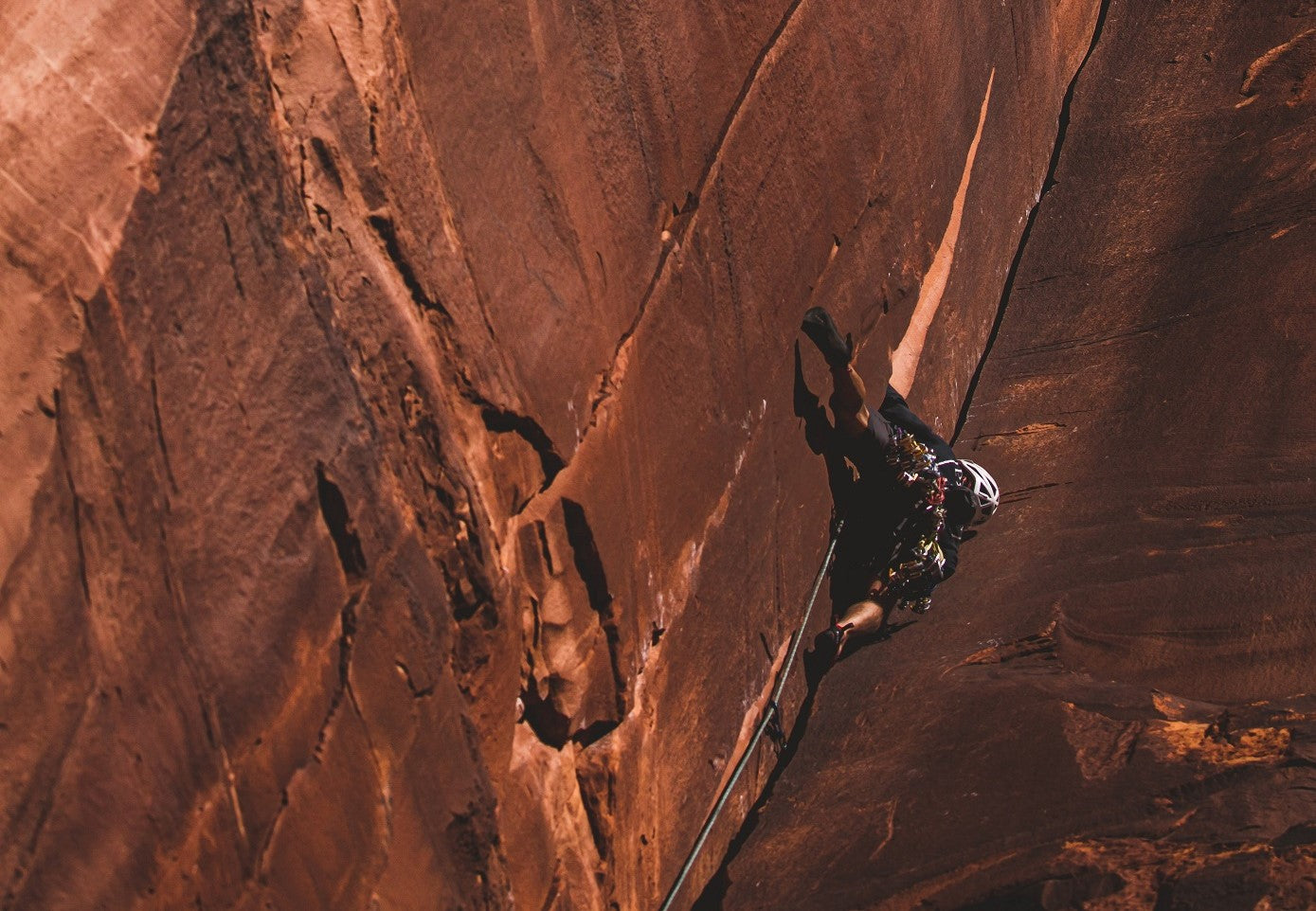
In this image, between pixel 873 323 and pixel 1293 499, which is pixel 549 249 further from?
pixel 1293 499

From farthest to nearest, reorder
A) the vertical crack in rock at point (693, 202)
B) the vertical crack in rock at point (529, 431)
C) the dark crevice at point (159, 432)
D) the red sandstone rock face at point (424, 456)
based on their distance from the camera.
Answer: the vertical crack in rock at point (693, 202) → the vertical crack in rock at point (529, 431) → the dark crevice at point (159, 432) → the red sandstone rock face at point (424, 456)

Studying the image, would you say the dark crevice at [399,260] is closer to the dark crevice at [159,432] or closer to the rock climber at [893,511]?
the dark crevice at [159,432]

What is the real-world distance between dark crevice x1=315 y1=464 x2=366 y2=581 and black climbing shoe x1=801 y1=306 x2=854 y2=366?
2.34 meters

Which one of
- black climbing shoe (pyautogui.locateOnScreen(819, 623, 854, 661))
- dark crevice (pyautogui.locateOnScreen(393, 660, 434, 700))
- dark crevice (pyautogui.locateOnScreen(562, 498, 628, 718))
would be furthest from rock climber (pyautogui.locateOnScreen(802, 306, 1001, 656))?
dark crevice (pyautogui.locateOnScreen(393, 660, 434, 700))

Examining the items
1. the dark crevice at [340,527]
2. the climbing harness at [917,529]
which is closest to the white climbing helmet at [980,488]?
the climbing harness at [917,529]

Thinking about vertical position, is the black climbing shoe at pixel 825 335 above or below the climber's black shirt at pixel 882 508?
above

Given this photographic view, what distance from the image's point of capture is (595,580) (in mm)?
3543

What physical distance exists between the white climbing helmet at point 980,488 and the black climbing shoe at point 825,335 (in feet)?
2.95

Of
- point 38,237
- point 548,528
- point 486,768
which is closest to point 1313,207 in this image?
point 548,528

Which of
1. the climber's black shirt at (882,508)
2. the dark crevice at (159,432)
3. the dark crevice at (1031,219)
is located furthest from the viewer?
the dark crevice at (1031,219)

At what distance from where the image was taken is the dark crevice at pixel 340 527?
2.68 m

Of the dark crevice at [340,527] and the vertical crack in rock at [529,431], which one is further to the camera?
the vertical crack in rock at [529,431]

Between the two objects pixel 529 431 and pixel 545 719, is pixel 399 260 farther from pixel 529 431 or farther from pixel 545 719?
pixel 545 719

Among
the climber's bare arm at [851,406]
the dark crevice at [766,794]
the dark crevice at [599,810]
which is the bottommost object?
the dark crevice at [766,794]
